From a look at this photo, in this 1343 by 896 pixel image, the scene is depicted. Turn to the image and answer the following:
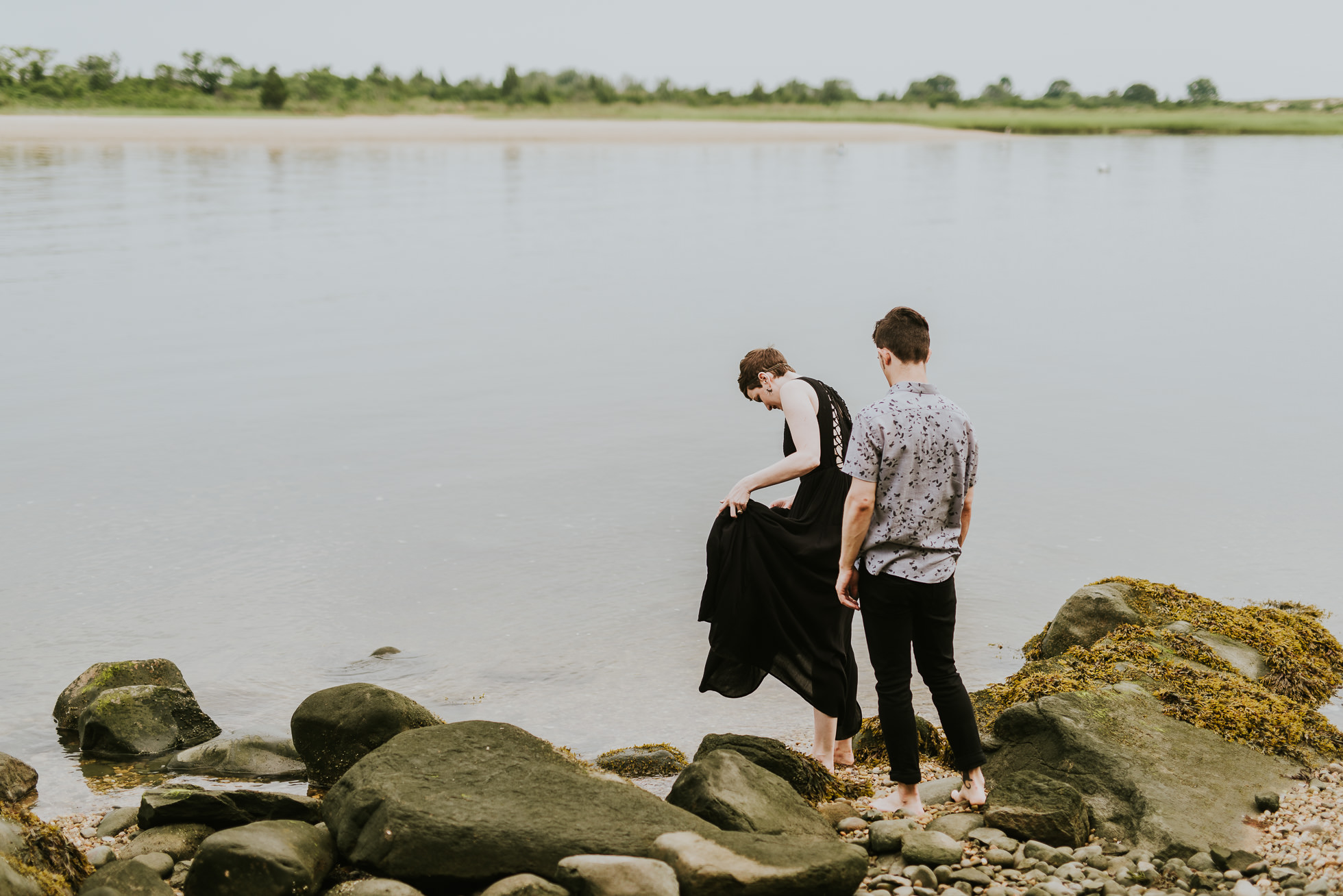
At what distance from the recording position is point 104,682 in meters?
6.61

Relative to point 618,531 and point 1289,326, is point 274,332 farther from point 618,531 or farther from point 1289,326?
point 1289,326

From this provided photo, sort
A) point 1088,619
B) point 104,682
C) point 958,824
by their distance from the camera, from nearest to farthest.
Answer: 1. point 958,824
2. point 104,682
3. point 1088,619

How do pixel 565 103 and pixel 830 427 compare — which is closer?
pixel 830 427

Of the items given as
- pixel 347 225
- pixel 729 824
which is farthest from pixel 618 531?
pixel 347 225

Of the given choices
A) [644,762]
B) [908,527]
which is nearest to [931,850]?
[908,527]

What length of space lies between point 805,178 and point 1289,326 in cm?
3105

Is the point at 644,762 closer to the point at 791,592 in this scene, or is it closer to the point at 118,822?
the point at 791,592

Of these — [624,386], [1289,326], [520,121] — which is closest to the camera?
[624,386]

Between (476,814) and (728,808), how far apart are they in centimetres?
98

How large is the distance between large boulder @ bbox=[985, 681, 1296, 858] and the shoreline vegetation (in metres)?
83.2

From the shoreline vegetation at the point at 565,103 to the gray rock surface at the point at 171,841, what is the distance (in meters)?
82.1

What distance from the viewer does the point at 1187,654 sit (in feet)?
21.2

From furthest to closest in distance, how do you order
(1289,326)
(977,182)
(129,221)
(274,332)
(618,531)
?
(977,182) < (129,221) < (1289,326) < (274,332) < (618,531)

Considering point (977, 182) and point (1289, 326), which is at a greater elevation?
point (977, 182)
